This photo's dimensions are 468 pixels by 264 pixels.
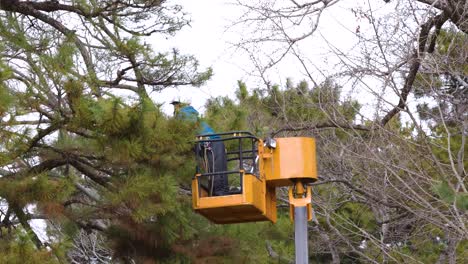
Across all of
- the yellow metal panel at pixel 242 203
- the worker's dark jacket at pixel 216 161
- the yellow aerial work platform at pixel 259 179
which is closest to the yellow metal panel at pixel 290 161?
the yellow aerial work platform at pixel 259 179

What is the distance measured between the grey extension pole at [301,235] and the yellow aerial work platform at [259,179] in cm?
7

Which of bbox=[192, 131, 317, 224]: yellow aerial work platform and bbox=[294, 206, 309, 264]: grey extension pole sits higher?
bbox=[192, 131, 317, 224]: yellow aerial work platform

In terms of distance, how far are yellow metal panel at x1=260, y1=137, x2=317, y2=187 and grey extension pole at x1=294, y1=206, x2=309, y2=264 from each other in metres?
0.29

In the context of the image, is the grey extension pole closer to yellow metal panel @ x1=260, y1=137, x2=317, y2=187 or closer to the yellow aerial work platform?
the yellow aerial work platform

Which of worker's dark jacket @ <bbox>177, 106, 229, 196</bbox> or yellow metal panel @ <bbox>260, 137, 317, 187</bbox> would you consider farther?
worker's dark jacket @ <bbox>177, 106, 229, 196</bbox>

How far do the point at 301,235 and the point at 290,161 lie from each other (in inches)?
26.4

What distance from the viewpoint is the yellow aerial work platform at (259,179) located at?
7.80m

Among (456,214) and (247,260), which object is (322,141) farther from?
(456,214)

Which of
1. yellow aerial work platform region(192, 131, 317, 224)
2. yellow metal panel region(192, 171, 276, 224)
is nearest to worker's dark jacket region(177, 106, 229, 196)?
yellow aerial work platform region(192, 131, 317, 224)

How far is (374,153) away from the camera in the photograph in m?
9.95

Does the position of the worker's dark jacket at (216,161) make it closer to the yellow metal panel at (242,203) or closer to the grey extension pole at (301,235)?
the yellow metal panel at (242,203)

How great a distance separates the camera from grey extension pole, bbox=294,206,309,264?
745 centimetres

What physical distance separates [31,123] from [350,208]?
8.77 meters

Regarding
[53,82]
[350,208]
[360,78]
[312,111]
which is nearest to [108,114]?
[53,82]
